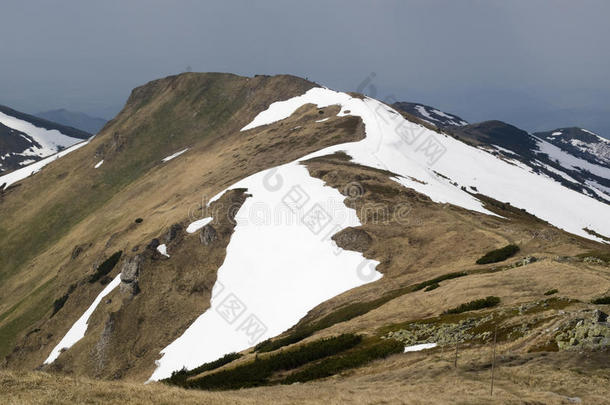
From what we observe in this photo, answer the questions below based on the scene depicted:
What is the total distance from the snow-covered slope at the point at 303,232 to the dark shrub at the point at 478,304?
16.2 meters

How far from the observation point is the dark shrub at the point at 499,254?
36281 millimetres

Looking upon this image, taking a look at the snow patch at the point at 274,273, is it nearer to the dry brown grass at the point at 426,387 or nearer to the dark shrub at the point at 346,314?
the dark shrub at the point at 346,314

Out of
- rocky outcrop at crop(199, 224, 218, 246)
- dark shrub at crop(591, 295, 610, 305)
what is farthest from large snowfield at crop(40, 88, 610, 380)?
dark shrub at crop(591, 295, 610, 305)

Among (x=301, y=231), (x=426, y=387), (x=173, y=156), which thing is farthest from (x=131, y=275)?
(x=173, y=156)

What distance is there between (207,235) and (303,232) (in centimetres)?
1216

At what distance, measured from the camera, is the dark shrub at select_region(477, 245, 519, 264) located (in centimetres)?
3628

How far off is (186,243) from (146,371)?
1726 centimetres

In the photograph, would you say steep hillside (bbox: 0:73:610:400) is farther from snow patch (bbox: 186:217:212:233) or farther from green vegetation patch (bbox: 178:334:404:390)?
snow patch (bbox: 186:217:212:233)

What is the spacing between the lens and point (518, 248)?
37875 mm

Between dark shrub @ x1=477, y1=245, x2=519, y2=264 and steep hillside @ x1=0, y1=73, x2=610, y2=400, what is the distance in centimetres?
20

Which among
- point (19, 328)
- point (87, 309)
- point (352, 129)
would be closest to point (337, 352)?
point (87, 309)

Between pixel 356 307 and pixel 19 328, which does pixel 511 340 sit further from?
pixel 19 328

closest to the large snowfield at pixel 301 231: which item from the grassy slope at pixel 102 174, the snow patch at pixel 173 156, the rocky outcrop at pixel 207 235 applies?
the rocky outcrop at pixel 207 235

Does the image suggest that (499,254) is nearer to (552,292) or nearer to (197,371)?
(552,292)
